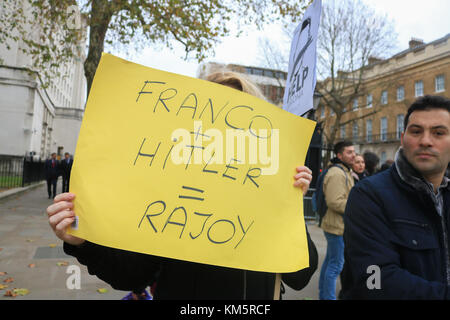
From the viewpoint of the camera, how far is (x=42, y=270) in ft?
14.6

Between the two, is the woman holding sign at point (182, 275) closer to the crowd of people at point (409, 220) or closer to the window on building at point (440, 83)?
the crowd of people at point (409, 220)

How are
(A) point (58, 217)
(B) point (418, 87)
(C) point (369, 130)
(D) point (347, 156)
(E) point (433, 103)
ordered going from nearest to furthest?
(A) point (58, 217), (E) point (433, 103), (D) point (347, 156), (B) point (418, 87), (C) point (369, 130)

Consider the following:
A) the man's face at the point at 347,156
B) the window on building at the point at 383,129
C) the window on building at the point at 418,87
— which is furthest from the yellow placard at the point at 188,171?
the window on building at the point at 383,129

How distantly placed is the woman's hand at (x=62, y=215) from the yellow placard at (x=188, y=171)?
30mm

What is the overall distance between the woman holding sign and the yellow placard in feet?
0.48

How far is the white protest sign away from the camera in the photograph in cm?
153

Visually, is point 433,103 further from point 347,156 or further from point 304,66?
point 347,156

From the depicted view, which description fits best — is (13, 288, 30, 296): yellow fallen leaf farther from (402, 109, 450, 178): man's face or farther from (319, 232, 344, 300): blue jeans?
(402, 109, 450, 178): man's face

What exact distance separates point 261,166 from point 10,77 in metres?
32.7

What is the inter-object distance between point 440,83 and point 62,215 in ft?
119

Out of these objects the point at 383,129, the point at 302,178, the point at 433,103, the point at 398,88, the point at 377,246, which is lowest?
the point at 377,246

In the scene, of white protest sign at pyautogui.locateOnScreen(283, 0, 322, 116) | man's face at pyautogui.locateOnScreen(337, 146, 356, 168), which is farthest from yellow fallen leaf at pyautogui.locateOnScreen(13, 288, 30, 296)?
man's face at pyautogui.locateOnScreen(337, 146, 356, 168)

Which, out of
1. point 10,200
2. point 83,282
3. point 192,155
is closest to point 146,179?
point 192,155

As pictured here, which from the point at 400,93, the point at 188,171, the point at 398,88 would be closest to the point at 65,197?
the point at 188,171
